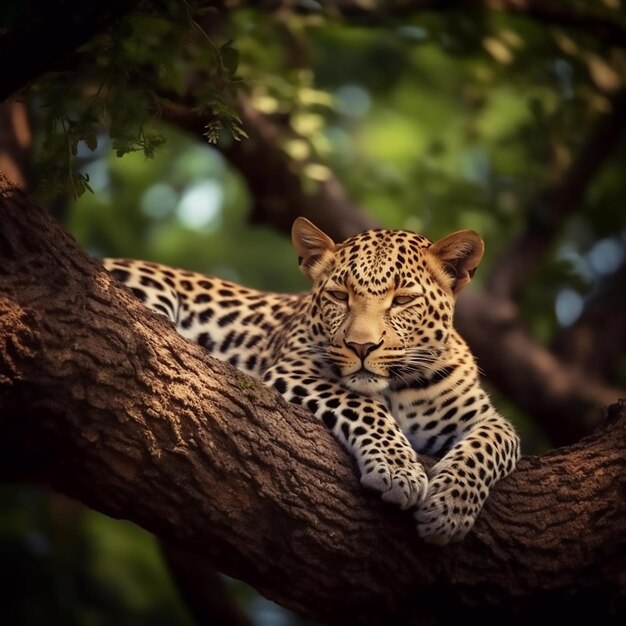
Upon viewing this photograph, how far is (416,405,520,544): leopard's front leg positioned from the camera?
6.20 m

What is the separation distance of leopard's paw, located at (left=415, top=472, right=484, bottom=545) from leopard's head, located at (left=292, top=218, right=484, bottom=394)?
2.80 feet

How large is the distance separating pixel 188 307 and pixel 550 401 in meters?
5.52

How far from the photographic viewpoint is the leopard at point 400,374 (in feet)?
20.6

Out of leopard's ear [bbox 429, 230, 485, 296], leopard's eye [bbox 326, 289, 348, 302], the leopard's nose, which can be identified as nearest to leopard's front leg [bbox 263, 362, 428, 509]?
the leopard's nose

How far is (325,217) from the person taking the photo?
12281mm

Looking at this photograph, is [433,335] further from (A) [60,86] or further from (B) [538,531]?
(A) [60,86]

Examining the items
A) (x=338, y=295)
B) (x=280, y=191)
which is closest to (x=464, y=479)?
(x=338, y=295)

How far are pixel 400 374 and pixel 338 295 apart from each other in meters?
0.59

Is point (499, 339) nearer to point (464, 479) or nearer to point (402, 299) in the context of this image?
point (402, 299)

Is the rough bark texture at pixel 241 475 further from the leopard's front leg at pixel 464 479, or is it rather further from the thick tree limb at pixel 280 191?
the thick tree limb at pixel 280 191

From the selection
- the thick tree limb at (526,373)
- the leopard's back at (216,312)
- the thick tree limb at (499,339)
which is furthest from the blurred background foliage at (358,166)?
the leopard's back at (216,312)

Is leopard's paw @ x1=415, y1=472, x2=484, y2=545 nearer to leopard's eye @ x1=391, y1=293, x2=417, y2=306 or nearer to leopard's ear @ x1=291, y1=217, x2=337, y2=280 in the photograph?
leopard's eye @ x1=391, y1=293, x2=417, y2=306

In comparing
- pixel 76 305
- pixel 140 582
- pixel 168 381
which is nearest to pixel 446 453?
pixel 168 381

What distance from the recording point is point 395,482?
243 inches
